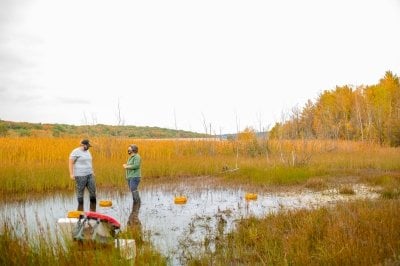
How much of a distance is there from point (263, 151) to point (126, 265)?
19606mm

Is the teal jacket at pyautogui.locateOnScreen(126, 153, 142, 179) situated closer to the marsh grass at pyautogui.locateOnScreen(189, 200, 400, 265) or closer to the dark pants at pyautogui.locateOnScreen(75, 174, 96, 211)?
the dark pants at pyautogui.locateOnScreen(75, 174, 96, 211)

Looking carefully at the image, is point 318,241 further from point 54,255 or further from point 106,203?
point 106,203

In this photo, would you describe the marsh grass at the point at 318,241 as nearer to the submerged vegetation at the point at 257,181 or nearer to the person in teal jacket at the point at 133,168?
the submerged vegetation at the point at 257,181

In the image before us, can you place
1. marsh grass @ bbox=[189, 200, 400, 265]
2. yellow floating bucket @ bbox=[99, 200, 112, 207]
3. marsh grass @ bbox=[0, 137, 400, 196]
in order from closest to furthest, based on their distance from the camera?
marsh grass @ bbox=[189, 200, 400, 265], yellow floating bucket @ bbox=[99, 200, 112, 207], marsh grass @ bbox=[0, 137, 400, 196]

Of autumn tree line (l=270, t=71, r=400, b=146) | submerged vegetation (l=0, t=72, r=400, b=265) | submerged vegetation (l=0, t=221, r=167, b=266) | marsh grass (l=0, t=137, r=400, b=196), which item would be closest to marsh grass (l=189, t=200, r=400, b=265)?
submerged vegetation (l=0, t=72, r=400, b=265)

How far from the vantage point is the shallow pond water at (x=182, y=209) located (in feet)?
23.7

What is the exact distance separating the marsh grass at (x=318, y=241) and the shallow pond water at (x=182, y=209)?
0.62 m

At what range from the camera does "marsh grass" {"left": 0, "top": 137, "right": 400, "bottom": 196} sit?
1423cm

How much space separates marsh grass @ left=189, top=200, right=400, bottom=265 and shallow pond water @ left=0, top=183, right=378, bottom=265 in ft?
2.03

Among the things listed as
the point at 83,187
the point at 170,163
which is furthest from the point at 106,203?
the point at 170,163

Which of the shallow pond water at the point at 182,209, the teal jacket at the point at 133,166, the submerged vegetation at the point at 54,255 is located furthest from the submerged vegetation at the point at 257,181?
the teal jacket at the point at 133,166

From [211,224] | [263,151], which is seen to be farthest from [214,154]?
[211,224]

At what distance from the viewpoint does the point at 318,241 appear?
6023 mm

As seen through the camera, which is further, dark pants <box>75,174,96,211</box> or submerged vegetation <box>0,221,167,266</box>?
dark pants <box>75,174,96,211</box>
